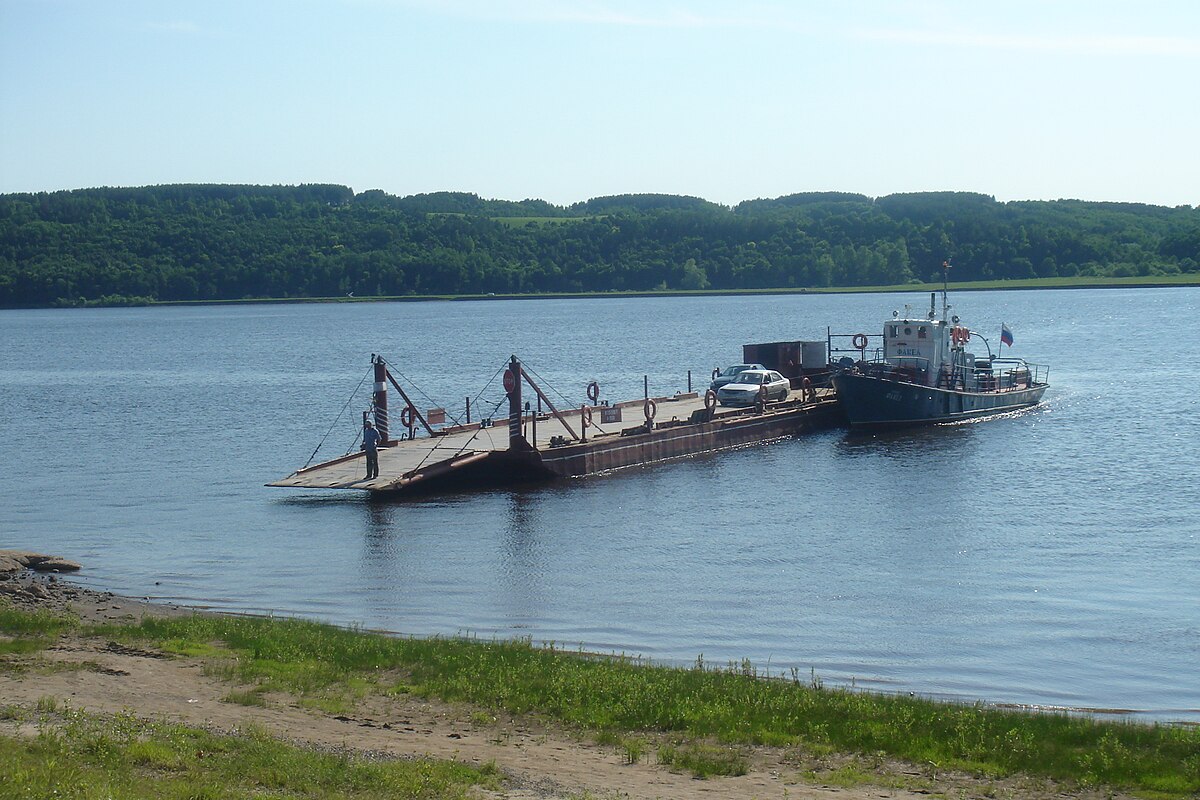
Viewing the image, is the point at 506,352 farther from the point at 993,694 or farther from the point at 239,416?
the point at 993,694

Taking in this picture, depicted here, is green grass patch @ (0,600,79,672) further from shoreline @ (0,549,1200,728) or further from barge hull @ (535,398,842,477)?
barge hull @ (535,398,842,477)

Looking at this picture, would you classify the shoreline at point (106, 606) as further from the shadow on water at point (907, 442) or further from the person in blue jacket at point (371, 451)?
the shadow on water at point (907, 442)

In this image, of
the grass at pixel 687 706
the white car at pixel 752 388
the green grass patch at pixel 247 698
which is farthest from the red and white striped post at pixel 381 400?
the green grass patch at pixel 247 698

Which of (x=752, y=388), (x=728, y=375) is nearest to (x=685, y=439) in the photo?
(x=752, y=388)

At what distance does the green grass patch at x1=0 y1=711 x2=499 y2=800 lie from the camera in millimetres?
11641

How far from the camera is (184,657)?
19172 mm

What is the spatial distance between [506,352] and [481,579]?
3355 inches

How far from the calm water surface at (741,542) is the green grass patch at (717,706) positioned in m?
2.77

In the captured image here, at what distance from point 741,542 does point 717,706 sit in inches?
616

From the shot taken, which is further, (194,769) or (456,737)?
(456,737)

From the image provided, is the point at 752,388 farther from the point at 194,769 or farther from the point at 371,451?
the point at 194,769

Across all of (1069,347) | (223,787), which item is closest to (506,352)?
(1069,347)

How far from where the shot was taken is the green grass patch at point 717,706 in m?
14.5

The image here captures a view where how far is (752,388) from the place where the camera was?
5409 cm
